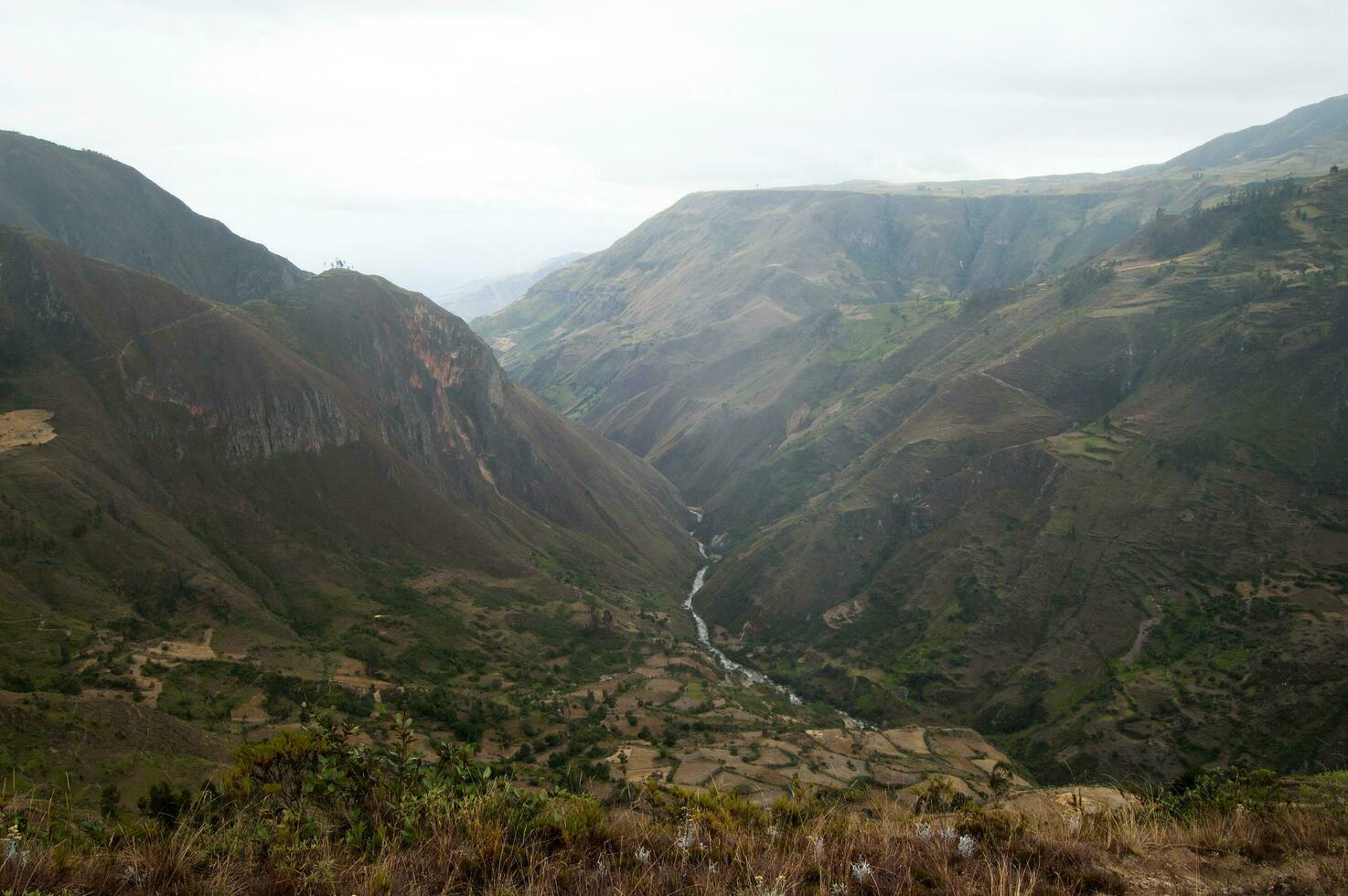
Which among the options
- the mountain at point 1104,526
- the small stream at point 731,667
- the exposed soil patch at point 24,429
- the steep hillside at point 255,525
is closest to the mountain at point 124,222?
the steep hillside at point 255,525

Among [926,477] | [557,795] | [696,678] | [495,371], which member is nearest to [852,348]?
[926,477]

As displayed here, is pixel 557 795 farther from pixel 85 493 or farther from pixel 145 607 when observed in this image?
pixel 85 493

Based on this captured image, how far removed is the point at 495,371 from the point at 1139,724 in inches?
3899

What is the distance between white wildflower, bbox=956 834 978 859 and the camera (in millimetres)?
8523

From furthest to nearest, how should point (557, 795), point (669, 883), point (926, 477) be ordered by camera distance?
1. point (926, 477)
2. point (557, 795)
3. point (669, 883)

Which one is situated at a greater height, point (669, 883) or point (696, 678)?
point (669, 883)

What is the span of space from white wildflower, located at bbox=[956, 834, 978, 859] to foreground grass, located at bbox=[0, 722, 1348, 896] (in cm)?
4

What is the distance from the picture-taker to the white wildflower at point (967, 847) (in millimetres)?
8523

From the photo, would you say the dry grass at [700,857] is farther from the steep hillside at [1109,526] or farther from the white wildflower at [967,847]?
the steep hillside at [1109,526]

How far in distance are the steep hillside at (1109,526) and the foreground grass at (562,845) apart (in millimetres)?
60335

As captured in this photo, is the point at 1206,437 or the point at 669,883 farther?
the point at 1206,437

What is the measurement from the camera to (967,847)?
8594mm

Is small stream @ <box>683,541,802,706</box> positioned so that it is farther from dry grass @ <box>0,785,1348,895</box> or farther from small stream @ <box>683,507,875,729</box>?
dry grass @ <box>0,785,1348,895</box>

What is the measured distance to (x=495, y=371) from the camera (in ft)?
393
